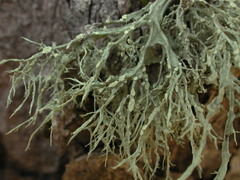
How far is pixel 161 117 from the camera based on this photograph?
2.78 ft

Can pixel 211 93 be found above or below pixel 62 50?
below

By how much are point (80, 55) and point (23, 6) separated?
0.27m

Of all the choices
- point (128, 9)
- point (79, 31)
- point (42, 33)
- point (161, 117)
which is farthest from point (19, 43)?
point (161, 117)

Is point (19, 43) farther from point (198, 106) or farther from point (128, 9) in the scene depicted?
point (198, 106)

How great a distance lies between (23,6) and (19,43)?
112 millimetres

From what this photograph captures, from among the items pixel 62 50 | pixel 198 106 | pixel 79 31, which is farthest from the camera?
pixel 79 31

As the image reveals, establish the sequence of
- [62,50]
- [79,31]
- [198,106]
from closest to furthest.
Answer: [198,106]
[62,50]
[79,31]

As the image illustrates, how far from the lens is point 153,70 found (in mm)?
989

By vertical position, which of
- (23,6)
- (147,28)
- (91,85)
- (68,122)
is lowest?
(68,122)

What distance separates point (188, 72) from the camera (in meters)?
0.87

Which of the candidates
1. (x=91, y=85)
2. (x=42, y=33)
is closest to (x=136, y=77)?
(x=91, y=85)

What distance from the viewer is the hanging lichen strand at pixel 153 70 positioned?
32.2 inches

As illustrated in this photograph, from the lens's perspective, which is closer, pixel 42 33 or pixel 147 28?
pixel 147 28

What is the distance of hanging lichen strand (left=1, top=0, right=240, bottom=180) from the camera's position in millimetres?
818
